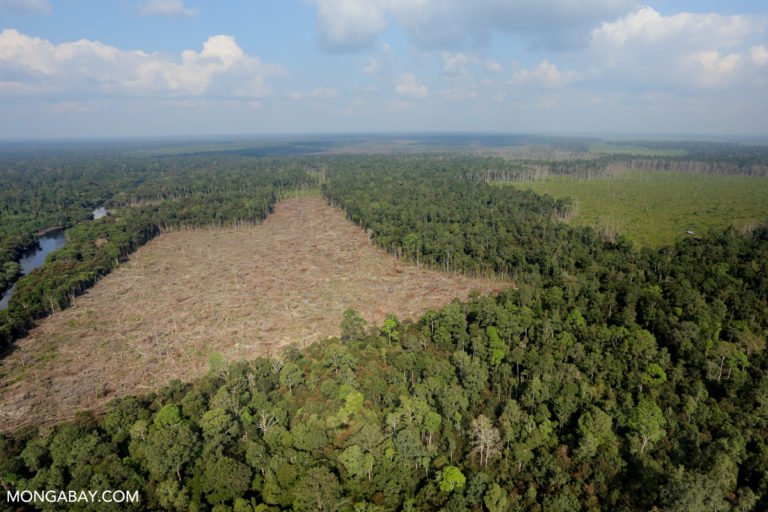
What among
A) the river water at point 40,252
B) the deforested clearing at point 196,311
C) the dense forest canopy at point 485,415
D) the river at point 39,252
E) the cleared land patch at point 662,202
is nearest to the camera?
the dense forest canopy at point 485,415

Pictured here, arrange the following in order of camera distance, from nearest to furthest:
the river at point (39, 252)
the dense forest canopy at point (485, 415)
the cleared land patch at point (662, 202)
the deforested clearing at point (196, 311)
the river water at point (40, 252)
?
the dense forest canopy at point (485, 415) → the deforested clearing at point (196, 311) → the river at point (39, 252) → the river water at point (40, 252) → the cleared land patch at point (662, 202)

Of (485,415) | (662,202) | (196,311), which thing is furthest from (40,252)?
(662,202)

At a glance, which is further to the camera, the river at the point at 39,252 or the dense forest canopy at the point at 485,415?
the river at the point at 39,252

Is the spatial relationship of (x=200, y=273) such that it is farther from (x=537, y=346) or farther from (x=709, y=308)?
(x=709, y=308)

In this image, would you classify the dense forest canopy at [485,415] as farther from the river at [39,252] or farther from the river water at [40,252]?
the river water at [40,252]

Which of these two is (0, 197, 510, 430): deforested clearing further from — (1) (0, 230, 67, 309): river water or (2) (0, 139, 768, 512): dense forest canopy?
(1) (0, 230, 67, 309): river water

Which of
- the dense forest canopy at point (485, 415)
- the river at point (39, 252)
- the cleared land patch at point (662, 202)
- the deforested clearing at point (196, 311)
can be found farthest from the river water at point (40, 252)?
the cleared land patch at point (662, 202)

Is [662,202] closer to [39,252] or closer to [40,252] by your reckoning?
[40,252]
